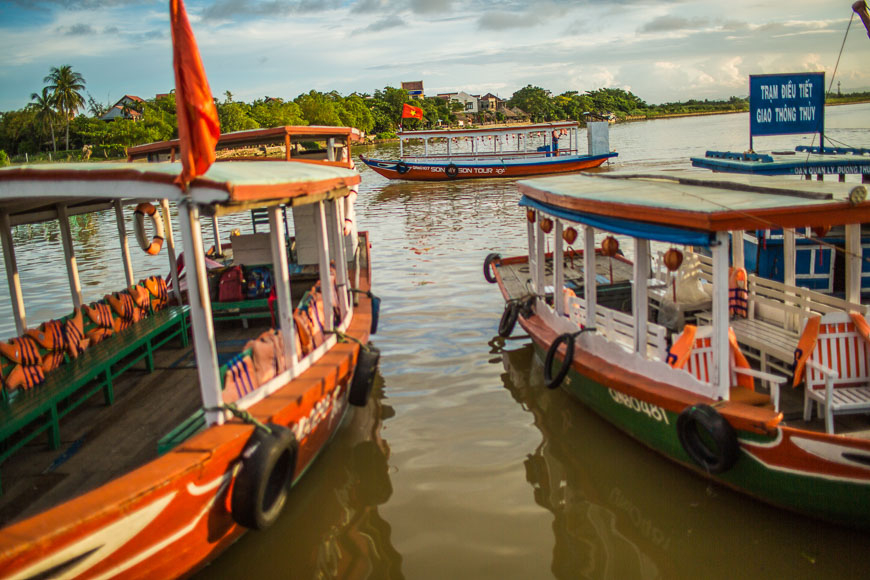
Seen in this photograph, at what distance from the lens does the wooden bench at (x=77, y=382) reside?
4.75 metres

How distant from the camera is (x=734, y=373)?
16.9 feet

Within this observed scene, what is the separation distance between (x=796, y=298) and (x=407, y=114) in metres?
27.1

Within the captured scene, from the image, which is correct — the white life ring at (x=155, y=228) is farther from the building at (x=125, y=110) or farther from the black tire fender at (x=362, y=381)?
the building at (x=125, y=110)

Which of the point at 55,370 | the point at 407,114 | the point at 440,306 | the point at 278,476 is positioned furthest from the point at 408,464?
the point at 407,114

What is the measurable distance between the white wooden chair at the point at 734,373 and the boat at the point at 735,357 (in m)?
0.01

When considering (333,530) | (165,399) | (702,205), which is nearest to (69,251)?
(165,399)

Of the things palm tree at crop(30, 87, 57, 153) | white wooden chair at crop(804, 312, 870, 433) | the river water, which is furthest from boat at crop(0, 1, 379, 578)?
palm tree at crop(30, 87, 57, 153)

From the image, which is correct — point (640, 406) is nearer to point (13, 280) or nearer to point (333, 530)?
point (333, 530)

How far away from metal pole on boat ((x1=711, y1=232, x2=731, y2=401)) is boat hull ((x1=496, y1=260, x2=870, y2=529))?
165 millimetres

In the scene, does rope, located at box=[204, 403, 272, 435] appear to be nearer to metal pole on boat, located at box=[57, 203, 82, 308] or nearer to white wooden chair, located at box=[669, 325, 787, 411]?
metal pole on boat, located at box=[57, 203, 82, 308]

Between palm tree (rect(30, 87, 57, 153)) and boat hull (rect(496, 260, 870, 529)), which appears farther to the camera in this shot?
palm tree (rect(30, 87, 57, 153))

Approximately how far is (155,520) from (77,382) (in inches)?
85.3

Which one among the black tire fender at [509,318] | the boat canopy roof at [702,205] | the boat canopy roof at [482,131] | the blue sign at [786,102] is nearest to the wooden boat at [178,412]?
the boat canopy roof at [702,205]

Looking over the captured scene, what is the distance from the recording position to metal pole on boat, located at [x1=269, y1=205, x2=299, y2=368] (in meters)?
4.96
